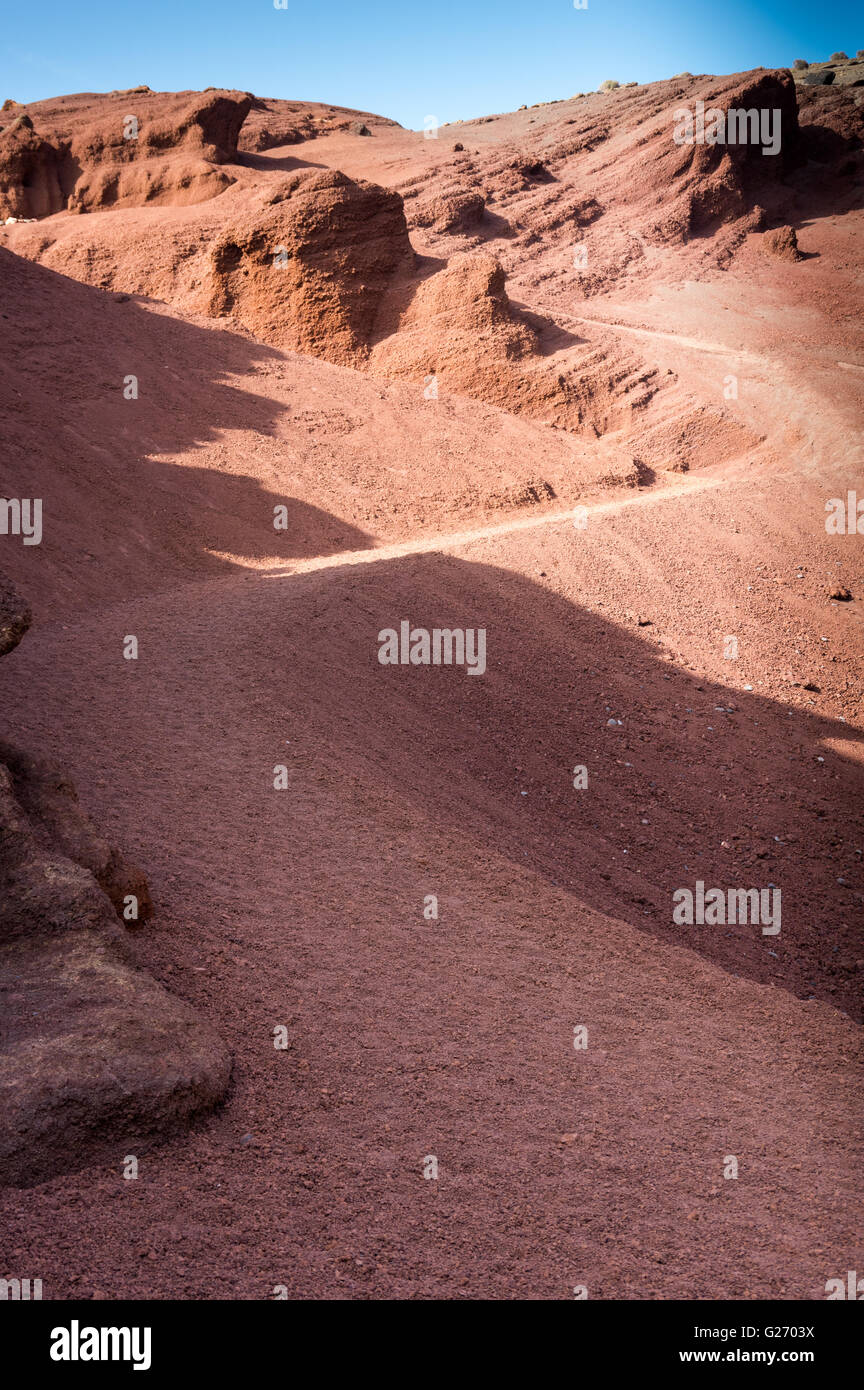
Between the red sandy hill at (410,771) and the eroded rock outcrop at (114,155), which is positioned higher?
the eroded rock outcrop at (114,155)

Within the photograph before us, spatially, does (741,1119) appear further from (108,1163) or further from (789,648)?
(789,648)

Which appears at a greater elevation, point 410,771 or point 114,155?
point 114,155

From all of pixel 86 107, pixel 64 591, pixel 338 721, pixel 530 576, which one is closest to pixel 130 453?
pixel 64 591

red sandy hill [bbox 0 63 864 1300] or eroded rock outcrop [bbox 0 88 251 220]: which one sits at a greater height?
eroded rock outcrop [bbox 0 88 251 220]

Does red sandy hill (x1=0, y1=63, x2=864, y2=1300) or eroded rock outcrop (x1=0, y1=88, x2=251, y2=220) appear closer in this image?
red sandy hill (x1=0, y1=63, x2=864, y2=1300)

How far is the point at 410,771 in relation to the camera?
23.3 feet

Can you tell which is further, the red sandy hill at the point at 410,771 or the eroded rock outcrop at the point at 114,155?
the eroded rock outcrop at the point at 114,155

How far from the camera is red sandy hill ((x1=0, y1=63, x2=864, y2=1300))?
3.01 meters

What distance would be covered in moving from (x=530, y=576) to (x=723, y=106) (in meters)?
25.5

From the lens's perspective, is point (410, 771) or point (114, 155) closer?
point (410, 771)

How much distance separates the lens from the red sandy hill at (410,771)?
3.01m

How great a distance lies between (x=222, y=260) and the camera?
18.2 meters

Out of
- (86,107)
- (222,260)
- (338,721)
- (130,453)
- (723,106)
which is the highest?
(86,107)
